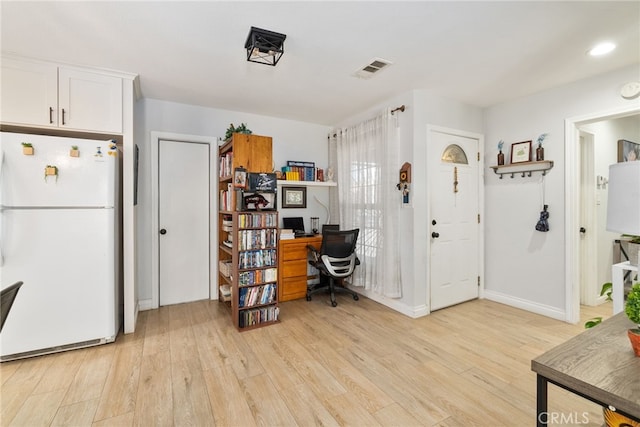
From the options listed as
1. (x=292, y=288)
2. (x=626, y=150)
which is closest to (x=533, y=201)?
(x=626, y=150)

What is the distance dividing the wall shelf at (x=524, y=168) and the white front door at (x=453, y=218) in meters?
0.28

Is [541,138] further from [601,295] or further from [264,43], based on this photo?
[264,43]

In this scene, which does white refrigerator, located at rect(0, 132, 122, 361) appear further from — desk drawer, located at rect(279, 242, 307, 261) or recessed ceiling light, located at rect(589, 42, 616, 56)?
recessed ceiling light, located at rect(589, 42, 616, 56)

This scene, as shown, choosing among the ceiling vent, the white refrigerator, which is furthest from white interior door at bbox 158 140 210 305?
the ceiling vent

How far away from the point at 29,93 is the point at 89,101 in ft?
1.30

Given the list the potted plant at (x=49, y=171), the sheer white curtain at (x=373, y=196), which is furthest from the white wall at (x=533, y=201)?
the potted plant at (x=49, y=171)

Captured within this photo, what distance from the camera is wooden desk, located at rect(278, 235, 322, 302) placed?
3.76m

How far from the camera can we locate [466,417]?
5.51ft

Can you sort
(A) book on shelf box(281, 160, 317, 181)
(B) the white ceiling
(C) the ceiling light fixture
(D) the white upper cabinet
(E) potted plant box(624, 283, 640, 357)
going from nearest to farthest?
(E) potted plant box(624, 283, 640, 357), (B) the white ceiling, (C) the ceiling light fixture, (D) the white upper cabinet, (A) book on shelf box(281, 160, 317, 181)

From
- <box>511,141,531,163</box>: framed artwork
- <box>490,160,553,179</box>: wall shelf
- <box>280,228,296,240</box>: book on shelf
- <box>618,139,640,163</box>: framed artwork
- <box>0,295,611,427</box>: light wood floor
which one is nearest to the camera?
<box>0,295,611,427</box>: light wood floor

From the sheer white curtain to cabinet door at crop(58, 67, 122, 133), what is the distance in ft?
8.81

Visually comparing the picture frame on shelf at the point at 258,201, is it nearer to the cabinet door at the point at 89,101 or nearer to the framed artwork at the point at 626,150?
the cabinet door at the point at 89,101

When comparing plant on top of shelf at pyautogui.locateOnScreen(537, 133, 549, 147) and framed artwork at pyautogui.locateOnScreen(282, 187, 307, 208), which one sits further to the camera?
framed artwork at pyautogui.locateOnScreen(282, 187, 307, 208)

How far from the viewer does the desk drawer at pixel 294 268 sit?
3770mm
